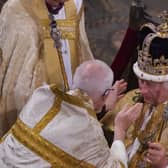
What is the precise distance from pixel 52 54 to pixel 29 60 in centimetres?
15

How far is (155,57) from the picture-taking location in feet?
7.38

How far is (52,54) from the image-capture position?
9.30 feet

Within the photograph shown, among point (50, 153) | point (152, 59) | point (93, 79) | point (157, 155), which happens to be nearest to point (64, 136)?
point (50, 153)

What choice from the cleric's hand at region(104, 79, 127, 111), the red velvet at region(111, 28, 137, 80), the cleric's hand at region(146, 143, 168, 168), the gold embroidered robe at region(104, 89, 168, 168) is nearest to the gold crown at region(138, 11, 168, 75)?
the gold embroidered robe at region(104, 89, 168, 168)

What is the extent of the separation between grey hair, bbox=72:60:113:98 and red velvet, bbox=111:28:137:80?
1.28 m

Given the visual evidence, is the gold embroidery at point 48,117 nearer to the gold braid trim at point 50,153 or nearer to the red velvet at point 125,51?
the gold braid trim at point 50,153

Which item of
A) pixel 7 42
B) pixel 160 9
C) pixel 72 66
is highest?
pixel 7 42

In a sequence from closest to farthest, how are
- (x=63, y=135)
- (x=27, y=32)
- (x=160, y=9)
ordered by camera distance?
(x=63, y=135), (x=27, y=32), (x=160, y=9)

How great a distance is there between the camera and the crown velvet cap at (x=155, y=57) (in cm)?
223

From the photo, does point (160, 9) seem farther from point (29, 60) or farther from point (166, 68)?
point (166, 68)

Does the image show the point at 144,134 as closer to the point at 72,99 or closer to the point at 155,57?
the point at 155,57

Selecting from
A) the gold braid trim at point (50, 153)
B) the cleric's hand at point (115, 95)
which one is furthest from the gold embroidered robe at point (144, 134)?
the gold braid trim at point (50, 153)

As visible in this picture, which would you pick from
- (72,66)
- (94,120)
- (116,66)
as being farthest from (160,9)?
(94,120)

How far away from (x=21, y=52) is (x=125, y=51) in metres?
0.89
